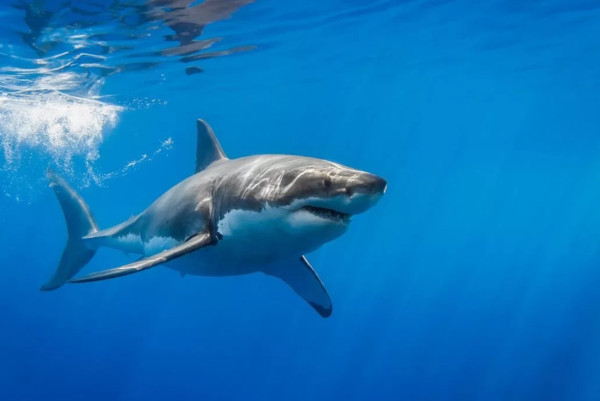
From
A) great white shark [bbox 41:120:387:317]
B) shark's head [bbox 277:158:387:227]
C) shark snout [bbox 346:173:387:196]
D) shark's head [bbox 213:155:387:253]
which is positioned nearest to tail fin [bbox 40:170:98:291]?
great white shark [bbox 41:120:387:317]

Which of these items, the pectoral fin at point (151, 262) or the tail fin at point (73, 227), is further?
the tail fin at point (73, 227)

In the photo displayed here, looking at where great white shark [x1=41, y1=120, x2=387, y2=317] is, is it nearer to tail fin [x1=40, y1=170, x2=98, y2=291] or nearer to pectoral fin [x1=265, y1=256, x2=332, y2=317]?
pectoral fin [x1=265, y1=256, x2=332, y2=317]

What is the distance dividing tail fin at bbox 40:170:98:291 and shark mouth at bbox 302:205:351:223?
6.83 meters

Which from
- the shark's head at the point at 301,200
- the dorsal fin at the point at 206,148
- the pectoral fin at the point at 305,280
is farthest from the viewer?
the dorsal fin at the point at 206,148

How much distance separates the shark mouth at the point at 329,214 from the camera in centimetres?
411

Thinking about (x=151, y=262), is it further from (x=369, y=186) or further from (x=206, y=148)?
(x=206, y=148)

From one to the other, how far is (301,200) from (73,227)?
23.3 feet

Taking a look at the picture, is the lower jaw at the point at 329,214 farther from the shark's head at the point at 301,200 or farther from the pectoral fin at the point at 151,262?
the pectoral fin at the point at 151,262

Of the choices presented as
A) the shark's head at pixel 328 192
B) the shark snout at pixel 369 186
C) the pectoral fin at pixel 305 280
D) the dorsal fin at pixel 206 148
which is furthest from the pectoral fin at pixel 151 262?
the dorsal fin at pixel 206 148

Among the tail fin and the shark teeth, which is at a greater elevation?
the shark teeth

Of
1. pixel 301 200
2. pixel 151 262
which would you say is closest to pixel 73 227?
pixel 151 262

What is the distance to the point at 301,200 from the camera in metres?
4.12

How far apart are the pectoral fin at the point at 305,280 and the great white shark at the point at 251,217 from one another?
0.05ft

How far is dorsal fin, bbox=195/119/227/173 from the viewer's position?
7.64m
